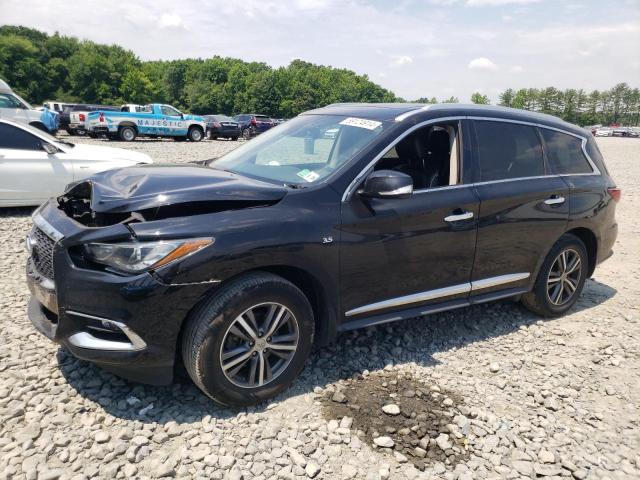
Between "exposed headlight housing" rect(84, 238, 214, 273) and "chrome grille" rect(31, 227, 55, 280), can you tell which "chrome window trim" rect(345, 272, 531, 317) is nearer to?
"exposed headlight housing" rect(84, 238, 214, 273)

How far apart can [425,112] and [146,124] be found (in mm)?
21673

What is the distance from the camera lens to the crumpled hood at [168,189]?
295 centimetres

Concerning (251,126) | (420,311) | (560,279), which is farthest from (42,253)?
(251,126)

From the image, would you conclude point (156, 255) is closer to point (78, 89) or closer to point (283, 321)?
point (283, 321)

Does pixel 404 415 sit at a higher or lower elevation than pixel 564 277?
lower

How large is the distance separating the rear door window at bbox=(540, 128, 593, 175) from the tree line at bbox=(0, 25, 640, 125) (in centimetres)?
6943

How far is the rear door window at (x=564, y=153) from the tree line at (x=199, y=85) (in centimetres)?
6943

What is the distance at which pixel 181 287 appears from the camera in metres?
2.77

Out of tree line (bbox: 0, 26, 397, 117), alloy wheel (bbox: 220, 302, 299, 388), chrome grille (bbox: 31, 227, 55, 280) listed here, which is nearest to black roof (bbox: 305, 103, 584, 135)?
alloy wheel (bbox: 220, 302, 299, 388)

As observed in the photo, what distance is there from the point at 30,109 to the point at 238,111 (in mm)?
74162

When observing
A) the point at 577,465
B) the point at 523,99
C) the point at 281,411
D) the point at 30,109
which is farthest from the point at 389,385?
the point at 523,99

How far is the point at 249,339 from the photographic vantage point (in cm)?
307

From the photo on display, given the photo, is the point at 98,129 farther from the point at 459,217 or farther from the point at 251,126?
the point at 459,217

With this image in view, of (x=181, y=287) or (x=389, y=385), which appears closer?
(x=181, y=287)
